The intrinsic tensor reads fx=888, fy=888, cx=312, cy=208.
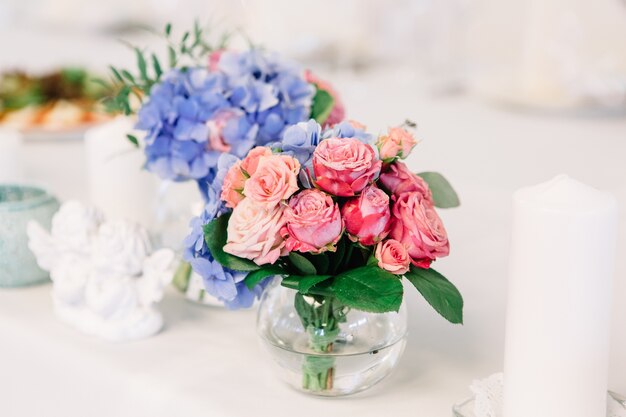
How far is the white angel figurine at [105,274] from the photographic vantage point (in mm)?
783

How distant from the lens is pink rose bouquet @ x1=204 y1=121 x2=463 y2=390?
0.61 m

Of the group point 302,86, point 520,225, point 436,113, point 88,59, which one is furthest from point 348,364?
point 88,59

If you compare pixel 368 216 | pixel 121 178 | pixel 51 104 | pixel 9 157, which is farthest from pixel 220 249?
pixel 51 104

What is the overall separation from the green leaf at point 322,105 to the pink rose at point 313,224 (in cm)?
27

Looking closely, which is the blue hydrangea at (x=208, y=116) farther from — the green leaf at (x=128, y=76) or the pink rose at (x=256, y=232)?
the pink rose at (x=256, y=232)

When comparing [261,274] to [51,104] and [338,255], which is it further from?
[51,104]

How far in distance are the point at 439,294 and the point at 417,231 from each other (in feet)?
0.16

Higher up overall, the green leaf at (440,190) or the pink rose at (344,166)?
the pink rose at (344,166)

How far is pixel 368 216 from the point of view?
1.99ft

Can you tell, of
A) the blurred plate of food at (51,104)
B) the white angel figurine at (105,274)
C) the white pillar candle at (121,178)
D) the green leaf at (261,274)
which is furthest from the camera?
the blurred plate of food at (51,104)

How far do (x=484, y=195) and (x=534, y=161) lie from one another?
0.62 ft

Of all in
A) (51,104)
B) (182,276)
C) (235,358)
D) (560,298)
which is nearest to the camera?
(560,298)

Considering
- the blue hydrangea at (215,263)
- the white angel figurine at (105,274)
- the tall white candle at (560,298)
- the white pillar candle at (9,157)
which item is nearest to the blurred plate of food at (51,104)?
the white pillar candle at (9,157)

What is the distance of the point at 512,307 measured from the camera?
568mm
